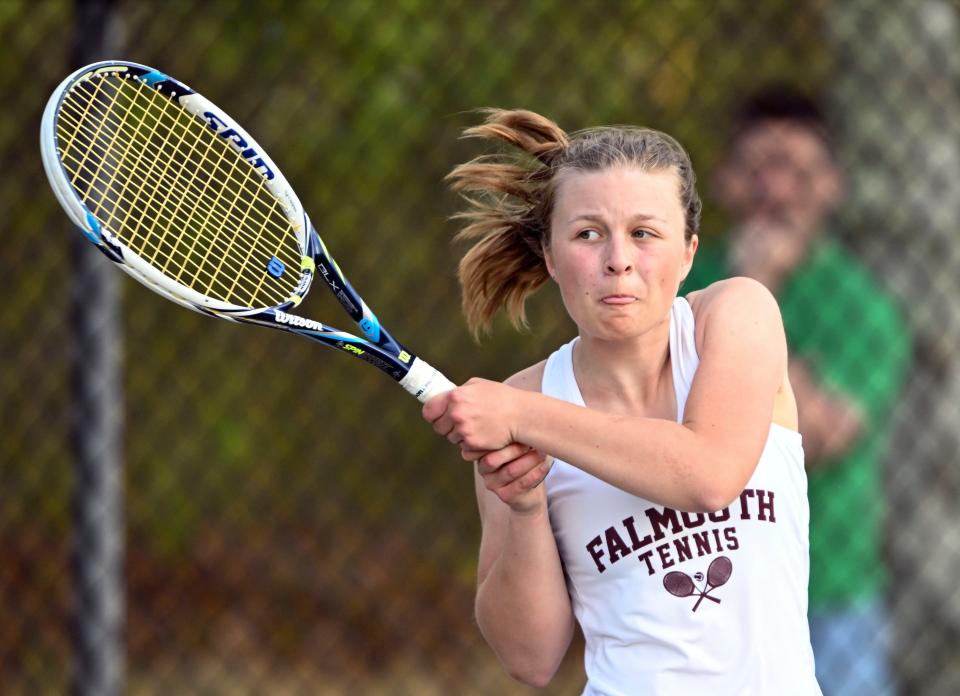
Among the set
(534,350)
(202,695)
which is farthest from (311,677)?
(534,350)

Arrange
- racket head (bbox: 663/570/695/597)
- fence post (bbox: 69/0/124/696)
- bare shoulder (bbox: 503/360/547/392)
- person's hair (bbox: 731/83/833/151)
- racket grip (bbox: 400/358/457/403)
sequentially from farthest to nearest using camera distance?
person's hair (bbox: 731/83/833/151), fence post (bbox: 69/0/124/696), bare shoulder (bbox: 503/360/547/392), racket grip (bbox: 400/358/457/403), racket head (bbox: 663/570/695/597)

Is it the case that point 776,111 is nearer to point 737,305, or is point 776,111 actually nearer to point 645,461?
point 737,305

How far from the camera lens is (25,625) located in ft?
15.0

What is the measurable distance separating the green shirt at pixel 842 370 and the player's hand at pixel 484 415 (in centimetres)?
157

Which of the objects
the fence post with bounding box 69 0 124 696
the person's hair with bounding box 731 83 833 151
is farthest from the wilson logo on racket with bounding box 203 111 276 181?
the person's hair with bounding box 731 83 833 151

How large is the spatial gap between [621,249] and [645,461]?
27 centimetres

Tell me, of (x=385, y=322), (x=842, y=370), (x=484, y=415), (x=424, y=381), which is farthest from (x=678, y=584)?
(x=385, y=322)

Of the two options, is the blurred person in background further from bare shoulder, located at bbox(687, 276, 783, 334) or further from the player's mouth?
the player's mouth

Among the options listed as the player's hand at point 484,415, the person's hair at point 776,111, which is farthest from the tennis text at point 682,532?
the person's hair at point 776,111

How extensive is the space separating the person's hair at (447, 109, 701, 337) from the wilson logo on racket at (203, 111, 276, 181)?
29 centimetres

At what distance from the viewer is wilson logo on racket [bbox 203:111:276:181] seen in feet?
7.43

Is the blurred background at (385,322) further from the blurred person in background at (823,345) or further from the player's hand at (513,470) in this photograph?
the player's hand at (513,470)

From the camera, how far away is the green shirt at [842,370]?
11.8ft

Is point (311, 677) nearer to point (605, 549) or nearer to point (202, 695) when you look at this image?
point (202, 695)
